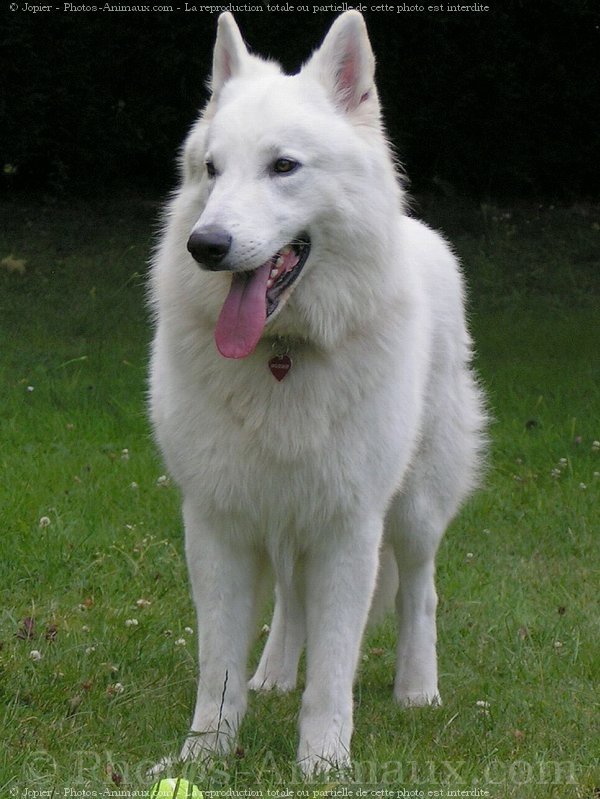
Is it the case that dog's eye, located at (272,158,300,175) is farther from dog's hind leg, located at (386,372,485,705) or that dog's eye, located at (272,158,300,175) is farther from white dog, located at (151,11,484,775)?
dog's hind leg, located at (386,372,485,705)

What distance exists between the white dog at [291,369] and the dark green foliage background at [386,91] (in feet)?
30.9

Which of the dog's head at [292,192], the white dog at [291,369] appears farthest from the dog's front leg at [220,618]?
the dog's head at [292,192]

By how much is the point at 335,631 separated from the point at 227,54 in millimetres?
1826

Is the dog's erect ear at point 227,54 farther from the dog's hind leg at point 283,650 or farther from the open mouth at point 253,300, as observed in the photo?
the dog's hind leg at point 283,650

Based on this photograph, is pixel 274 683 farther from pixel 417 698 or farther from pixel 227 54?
pixel 227 54

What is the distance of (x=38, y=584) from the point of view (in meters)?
4.86

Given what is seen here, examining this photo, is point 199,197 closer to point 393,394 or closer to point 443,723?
point 393,394

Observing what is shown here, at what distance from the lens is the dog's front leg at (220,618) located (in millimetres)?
3617

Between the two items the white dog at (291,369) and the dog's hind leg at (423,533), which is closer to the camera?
the white dog at (291,369)

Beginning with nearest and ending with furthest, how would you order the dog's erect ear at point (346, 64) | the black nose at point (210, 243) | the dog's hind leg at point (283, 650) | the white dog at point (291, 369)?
the black nose at point (210, 243), the white dog at point (291, 369), the dog's erect ear at point (346, 64), the dog's hind leg at point (283, 650)

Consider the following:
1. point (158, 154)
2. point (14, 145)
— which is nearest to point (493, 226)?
point (158, 154)

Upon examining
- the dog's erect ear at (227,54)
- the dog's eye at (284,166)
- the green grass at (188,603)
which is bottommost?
the green grass at (188,603)

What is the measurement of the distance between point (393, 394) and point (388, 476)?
0.25 metres

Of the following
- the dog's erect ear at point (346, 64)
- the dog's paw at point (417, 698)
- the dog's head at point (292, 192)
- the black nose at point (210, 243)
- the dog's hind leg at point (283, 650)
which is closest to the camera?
the black nose at point (210, 243)
